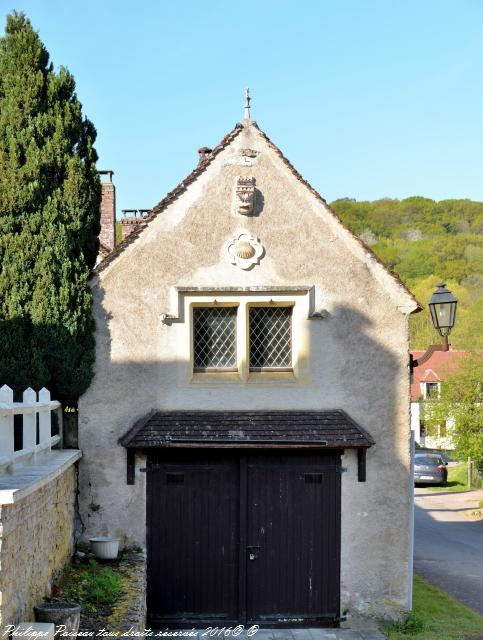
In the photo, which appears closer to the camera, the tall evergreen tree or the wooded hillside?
the tall evergreen tree

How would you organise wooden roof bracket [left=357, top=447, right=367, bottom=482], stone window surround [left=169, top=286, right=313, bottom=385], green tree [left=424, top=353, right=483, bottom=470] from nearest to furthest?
wooden roof bracket [left=357, top=447, right=367, bottom=482] < stone window surround [left=169, top=286, right=313, bottom=385] < green tree [left=424, top=353, right=483, bottom=470]

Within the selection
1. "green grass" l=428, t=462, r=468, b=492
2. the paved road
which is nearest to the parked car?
"green grass" l=428, t=462, r=468, b=492

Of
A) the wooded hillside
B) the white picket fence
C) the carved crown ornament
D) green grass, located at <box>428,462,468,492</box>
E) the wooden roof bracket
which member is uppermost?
the wooded hillside

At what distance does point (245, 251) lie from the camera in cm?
1208

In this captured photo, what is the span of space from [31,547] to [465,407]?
73.3ft

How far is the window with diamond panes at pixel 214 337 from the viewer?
12352mm

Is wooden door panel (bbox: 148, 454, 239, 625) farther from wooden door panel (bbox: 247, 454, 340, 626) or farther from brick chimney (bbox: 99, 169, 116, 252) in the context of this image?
brick chimney (bbox: 99, 169, 116, 252)

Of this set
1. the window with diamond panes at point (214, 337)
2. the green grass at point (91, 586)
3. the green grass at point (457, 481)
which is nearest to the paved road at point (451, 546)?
the green grass at point (457, 481)

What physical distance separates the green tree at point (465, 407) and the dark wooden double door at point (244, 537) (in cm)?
1546

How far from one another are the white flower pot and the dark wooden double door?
75 cm

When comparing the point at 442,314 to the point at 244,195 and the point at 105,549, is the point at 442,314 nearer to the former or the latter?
the point at 244,195

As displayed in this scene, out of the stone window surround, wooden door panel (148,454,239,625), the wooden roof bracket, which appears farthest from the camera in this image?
the stone window surround

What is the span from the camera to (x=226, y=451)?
1181 cm

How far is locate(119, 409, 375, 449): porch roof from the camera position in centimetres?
1142
